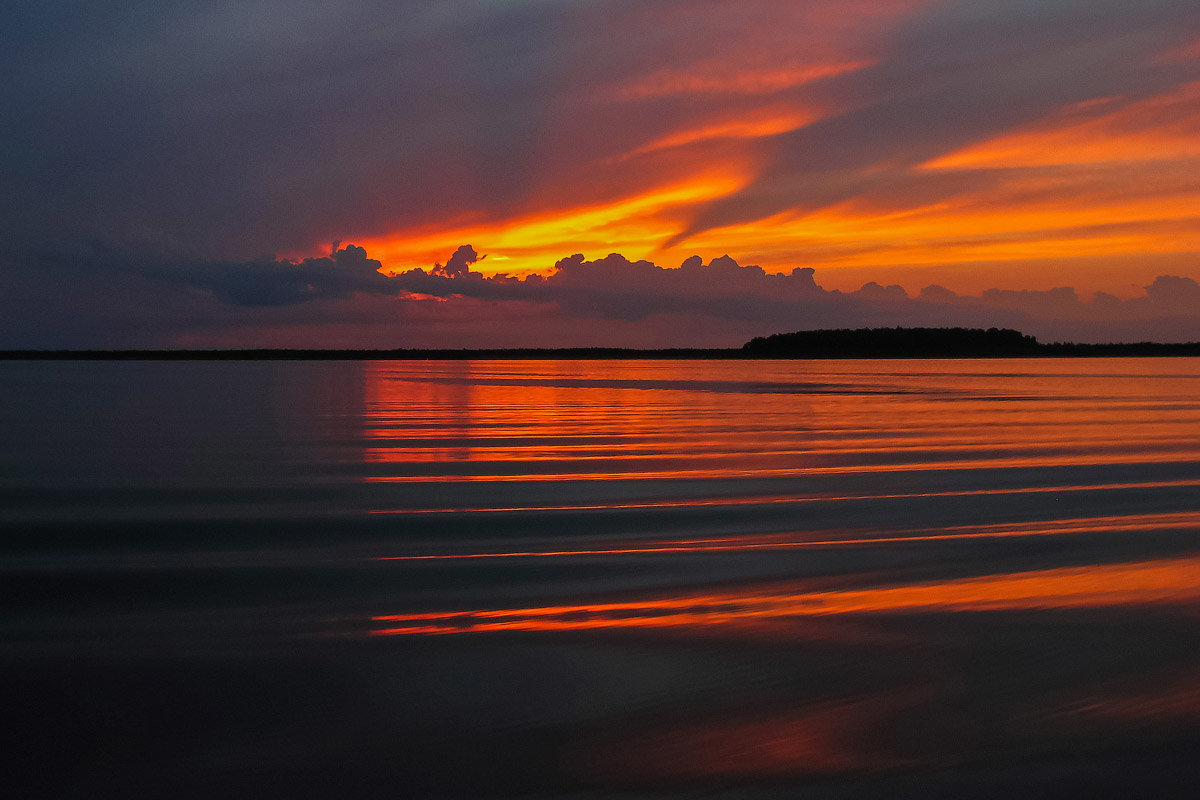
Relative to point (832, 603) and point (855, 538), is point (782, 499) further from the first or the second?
point (832, 603)

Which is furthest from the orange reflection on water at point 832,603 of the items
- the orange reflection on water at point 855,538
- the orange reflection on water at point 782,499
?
the orange reflection on water at point 782,499

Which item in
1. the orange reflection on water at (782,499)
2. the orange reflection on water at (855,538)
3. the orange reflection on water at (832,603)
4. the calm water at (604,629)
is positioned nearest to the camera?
the calm water at (604,629)

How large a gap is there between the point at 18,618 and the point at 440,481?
7.40 meters

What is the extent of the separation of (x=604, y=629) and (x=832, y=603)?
1.83 meters

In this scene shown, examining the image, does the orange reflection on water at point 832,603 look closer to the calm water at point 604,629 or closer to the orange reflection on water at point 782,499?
the calm water at point 604,629

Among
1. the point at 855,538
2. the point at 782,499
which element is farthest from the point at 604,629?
the point at 782,499

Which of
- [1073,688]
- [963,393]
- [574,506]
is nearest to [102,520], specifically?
[574,506]

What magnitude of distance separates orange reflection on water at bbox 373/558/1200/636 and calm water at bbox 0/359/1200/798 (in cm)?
4

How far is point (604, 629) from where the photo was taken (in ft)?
22.5

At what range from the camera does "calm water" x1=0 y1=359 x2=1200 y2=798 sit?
4875 mm

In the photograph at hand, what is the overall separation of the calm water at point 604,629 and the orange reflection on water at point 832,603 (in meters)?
0.04

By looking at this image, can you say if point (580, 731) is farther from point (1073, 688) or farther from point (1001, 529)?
point (1001, 529)

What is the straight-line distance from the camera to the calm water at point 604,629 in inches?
192

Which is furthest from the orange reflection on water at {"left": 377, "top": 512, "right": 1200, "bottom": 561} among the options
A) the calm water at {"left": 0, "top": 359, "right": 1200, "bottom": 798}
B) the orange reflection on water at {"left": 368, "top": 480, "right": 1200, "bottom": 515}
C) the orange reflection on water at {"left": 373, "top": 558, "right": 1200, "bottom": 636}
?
the orange reflection on water at {"left": 368, "top": 480, "right": 1200, "bottom": 515}
